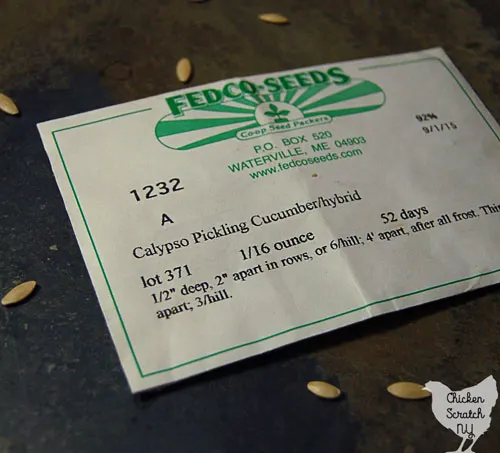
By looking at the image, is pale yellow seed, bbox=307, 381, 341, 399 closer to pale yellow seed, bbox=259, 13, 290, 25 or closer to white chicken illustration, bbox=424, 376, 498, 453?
white chicken illustration, bbox=424, 376, 498, 453

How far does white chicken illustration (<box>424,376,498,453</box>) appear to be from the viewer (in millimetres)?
602

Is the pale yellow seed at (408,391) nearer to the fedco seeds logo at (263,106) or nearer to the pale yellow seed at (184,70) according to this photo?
the fedco seeds logo at (263,106)

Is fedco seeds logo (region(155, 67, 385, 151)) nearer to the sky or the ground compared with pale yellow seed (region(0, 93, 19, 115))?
nearer to the ground

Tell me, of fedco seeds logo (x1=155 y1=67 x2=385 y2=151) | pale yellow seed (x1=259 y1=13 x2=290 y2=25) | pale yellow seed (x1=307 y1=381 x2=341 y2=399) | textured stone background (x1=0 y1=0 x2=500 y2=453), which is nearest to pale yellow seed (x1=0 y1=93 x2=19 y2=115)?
textured stone background (x1=0 y1=0 x2=500 y2=453)

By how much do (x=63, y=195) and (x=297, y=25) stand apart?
1.28ft

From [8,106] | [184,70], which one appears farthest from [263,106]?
[8,106]

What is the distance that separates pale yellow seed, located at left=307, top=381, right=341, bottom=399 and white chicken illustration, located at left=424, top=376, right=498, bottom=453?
9 centimetres

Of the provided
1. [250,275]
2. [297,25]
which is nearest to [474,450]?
[250,275]

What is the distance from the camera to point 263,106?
76cm

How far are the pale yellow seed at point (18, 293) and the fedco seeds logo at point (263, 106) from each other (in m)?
0.20

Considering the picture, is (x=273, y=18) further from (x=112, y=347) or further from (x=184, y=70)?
(x=112, y=347)

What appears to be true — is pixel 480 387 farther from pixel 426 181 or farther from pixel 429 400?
pixel 426 181

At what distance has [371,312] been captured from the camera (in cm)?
64

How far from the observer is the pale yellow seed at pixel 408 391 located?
614 millimetres
